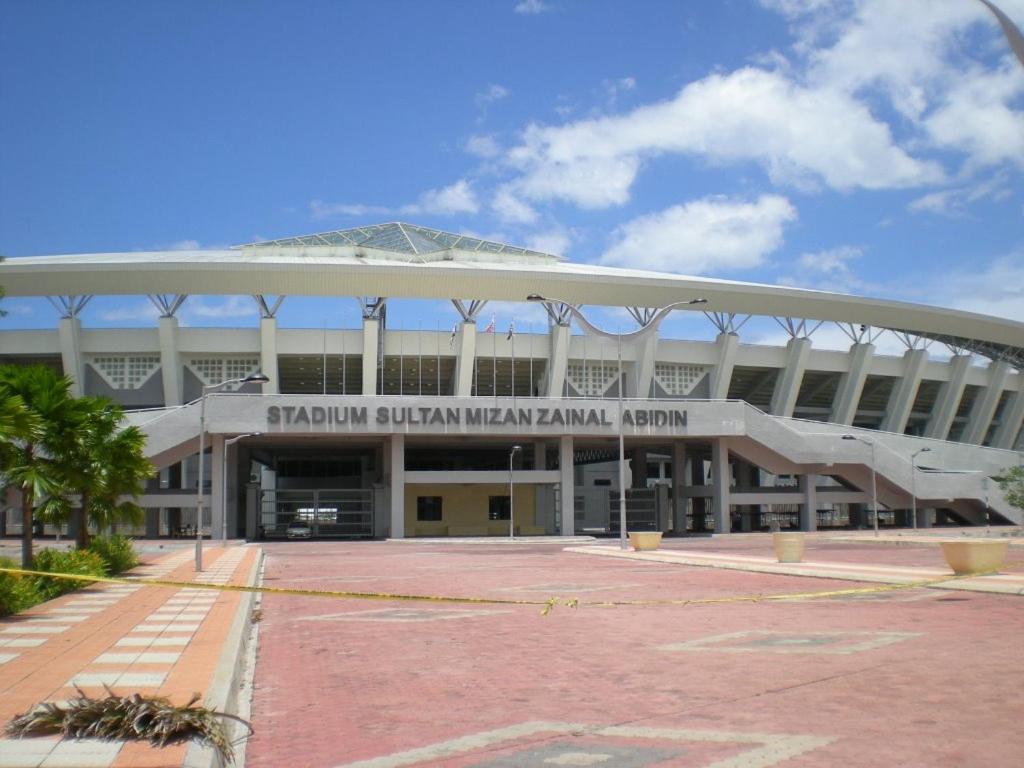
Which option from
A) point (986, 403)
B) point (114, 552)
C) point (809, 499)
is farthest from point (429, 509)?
point (986, 403)

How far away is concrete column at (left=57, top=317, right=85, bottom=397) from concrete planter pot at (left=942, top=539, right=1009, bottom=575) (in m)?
57.0

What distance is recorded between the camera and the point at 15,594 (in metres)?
15.6

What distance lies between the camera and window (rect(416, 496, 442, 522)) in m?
64.5

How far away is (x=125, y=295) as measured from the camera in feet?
209

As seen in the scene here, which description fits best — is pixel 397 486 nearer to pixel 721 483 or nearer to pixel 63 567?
pixel 721 483

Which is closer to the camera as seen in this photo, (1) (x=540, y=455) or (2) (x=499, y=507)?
(1) (x=540, y=455)

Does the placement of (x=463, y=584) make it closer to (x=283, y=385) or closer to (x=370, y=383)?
(x=370, y=383)

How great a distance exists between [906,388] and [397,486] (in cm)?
4596

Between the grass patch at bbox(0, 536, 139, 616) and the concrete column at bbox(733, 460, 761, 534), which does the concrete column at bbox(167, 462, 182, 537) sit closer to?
the grass patch at bbox(0, 536, 139, 616)

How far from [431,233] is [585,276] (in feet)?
53.3

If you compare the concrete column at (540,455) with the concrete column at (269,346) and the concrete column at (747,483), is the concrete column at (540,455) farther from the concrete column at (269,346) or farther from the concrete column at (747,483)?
the concrete column at (269,346)

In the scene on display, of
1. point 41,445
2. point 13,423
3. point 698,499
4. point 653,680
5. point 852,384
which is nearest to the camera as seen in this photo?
point 653,680

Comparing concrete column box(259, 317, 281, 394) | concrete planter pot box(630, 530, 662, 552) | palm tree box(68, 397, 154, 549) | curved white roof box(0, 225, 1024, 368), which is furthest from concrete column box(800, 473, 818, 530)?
palm tree box(68, 397, 154, 549)

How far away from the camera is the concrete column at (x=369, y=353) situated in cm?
6288
